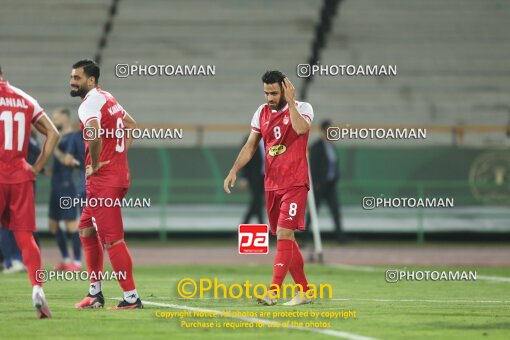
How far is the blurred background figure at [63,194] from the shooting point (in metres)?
16.8

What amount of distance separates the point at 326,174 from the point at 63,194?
647cm

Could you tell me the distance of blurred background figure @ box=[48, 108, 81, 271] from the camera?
55.0ft

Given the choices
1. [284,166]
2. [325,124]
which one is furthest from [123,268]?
[325,124]

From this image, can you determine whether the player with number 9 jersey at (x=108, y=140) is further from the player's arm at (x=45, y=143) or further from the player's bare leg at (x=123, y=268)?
the player's bare leg at (x=123, y=268)

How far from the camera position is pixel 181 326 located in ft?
30.4

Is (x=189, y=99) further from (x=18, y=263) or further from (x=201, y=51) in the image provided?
(x=18, y=263)

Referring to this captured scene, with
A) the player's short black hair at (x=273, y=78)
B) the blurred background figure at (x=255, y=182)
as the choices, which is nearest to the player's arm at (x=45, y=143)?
the player's short black hair at (x=273, y=78)

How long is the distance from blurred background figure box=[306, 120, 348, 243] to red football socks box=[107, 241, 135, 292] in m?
11.1

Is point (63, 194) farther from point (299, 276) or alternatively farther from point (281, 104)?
point (281, 104)

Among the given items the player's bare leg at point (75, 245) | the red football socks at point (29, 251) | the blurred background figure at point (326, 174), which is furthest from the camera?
the blurred background figure at point (326, 174)

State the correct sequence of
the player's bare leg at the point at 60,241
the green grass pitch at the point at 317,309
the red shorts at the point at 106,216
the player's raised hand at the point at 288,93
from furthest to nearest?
1. the player's bare leg at the point at 60,241
2. the player's raised hand at the point at 288,93
3. the red shorts at the point at 106,216
4. the green grass pitch at the point at 317,309

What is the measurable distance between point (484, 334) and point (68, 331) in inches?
126

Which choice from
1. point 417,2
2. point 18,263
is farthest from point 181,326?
point 417,2

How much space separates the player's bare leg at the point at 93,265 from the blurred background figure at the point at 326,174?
10717 mm
